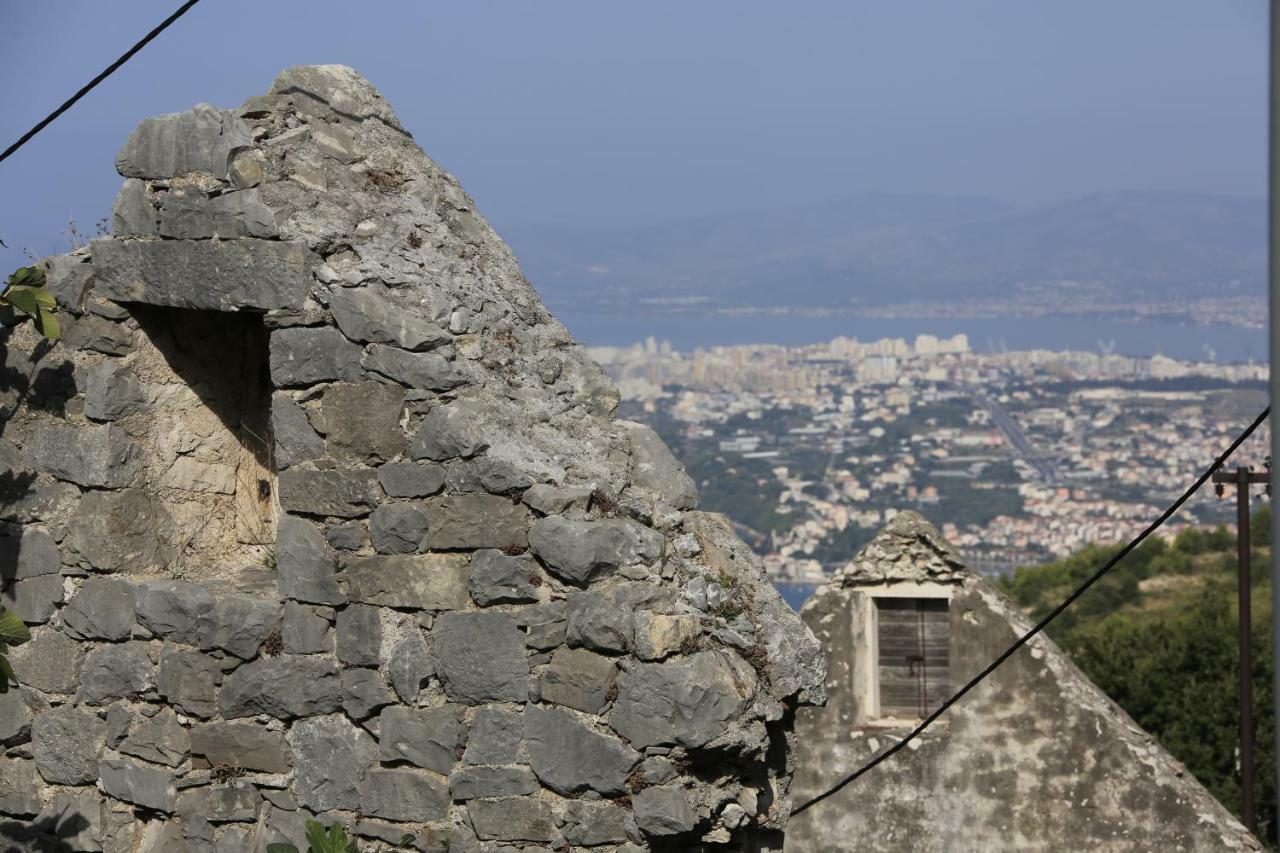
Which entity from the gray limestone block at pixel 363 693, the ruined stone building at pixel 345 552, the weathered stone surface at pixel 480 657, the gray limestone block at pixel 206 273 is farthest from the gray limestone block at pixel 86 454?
the weathered stone surface at pixel 480 657

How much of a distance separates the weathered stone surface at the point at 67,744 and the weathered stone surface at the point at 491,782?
1470 millimetres

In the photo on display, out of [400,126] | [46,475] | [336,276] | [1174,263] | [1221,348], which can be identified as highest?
[1174,263]

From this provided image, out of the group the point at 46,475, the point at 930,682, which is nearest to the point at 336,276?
the point at 46,475

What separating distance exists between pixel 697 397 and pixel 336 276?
89.4 m

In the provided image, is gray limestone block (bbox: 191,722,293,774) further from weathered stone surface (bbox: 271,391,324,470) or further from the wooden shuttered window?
the wooden shuttered window

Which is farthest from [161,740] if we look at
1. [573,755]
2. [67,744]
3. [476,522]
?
[573,755]

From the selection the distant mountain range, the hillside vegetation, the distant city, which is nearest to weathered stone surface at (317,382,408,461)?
the hillside vegetation

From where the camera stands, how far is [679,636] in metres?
4.88

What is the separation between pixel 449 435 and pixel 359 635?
28.3 inches

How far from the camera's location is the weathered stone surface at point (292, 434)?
5.37m

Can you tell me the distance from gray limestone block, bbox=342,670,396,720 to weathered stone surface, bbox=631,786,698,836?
0.89m

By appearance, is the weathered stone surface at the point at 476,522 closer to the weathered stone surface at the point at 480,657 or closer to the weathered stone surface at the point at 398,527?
the weathered stone surface at the point at 398,527

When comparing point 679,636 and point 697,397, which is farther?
point 697,397

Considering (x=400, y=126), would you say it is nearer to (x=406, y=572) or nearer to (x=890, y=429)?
(x=406, y=572)
